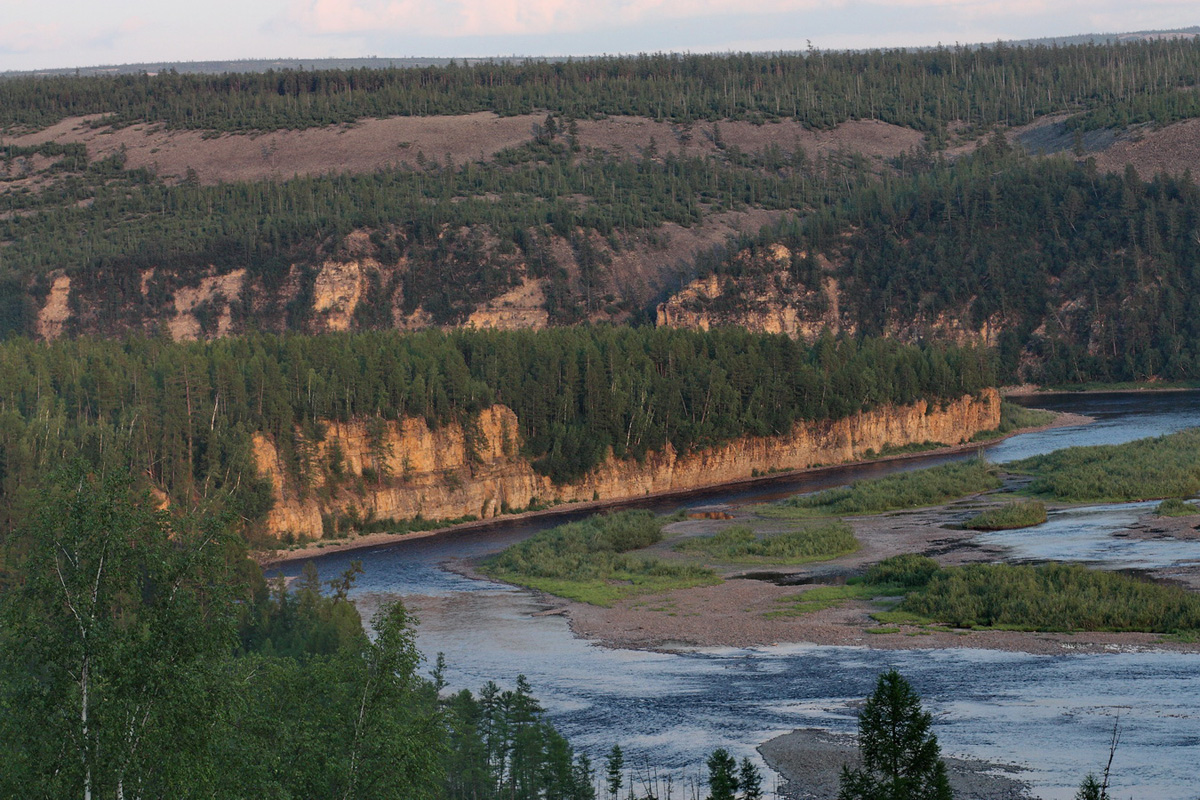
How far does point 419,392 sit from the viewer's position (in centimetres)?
10469

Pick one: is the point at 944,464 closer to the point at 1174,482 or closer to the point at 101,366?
the point at 1174,482

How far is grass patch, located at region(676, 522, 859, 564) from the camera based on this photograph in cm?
8106

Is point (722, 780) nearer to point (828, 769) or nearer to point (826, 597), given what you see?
point (828, 769)

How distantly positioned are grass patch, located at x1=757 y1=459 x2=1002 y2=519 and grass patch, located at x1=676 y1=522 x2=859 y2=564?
10.1 metres

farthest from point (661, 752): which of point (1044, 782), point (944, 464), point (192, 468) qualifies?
point (944, 464)

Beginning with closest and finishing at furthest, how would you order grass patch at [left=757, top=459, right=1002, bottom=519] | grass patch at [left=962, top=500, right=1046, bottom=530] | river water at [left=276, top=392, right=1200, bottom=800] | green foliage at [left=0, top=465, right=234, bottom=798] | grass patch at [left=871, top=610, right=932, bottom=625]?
green foliage at [left=0, top=465, right=234, bottom=798] < river water at [left=276, top=392, right=1200, bottom=800] < grass patch at [left=871, top=610, right=932, bottom=625] < grass patch at [left=962, top=500, right=1046, bottom=530] < grass patch at [left=757, top=459, right=1002, bottom=519]

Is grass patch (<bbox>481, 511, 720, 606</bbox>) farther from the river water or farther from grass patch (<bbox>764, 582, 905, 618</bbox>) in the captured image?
grass patch (<bbox>764, 582, 905, 618</bbox>)

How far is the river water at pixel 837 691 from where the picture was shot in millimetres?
40156

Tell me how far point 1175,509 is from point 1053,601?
98.3 feet

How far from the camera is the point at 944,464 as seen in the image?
11838 centimetres

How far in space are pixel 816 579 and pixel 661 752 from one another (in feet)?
105

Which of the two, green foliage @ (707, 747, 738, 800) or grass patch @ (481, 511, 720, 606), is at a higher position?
green foliage @ (707, 747, 738, 800)

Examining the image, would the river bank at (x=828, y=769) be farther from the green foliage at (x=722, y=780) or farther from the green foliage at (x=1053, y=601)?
the green foliage at (x=1053, y=601)

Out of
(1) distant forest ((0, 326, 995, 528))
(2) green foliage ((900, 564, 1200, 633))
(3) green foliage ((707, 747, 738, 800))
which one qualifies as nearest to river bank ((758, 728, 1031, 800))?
(3) green foliage ((707, 747, 738, 800))
